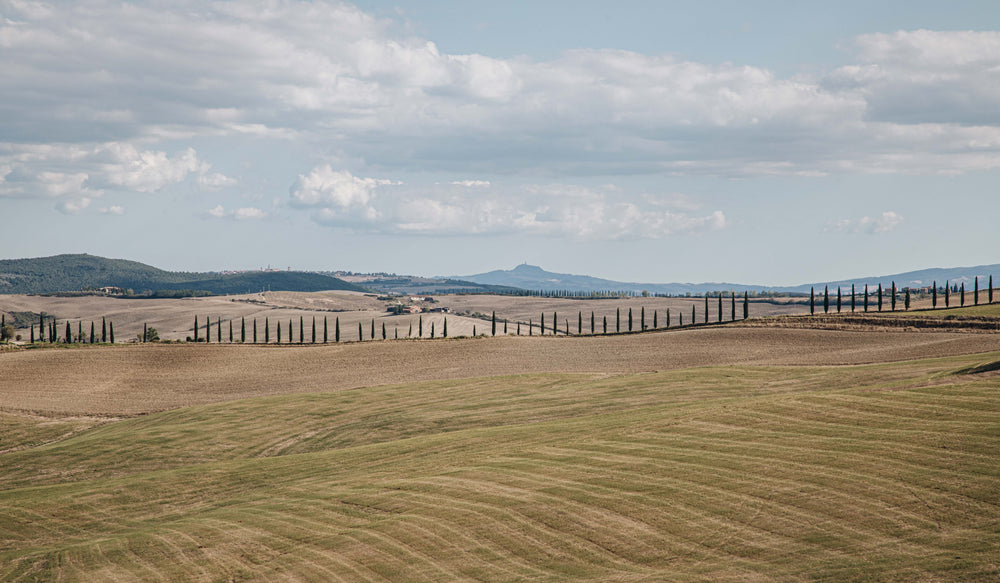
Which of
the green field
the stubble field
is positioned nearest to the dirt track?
the stubble field

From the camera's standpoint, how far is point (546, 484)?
2695 centimetres

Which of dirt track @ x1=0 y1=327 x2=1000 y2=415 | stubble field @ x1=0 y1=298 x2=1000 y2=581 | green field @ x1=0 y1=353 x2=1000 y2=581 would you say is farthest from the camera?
dirt track @ x1=0 y1=327 x2=1000 y2=415

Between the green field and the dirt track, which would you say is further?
the dirt track

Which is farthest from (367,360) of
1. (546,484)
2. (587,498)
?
(587,498)

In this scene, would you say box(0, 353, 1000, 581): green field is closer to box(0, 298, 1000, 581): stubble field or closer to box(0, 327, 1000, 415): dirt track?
box(0, 298, 1000, 581): stubble field

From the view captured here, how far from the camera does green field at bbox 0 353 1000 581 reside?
20.8 meters

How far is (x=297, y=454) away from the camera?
4181cm

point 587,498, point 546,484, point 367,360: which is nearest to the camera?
point 587,498

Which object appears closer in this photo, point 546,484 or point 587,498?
point 587,498

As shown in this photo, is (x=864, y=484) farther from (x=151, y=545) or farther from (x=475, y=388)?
(x=475, y=388)

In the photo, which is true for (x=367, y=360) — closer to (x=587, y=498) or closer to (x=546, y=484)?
(x=546, y=484)

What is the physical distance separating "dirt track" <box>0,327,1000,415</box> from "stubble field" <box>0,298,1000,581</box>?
1401 cm

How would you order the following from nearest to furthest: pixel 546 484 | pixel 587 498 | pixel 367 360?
pixel 587 498 → pixel 546 484 → pixel 367 360

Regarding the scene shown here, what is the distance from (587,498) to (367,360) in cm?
6373
